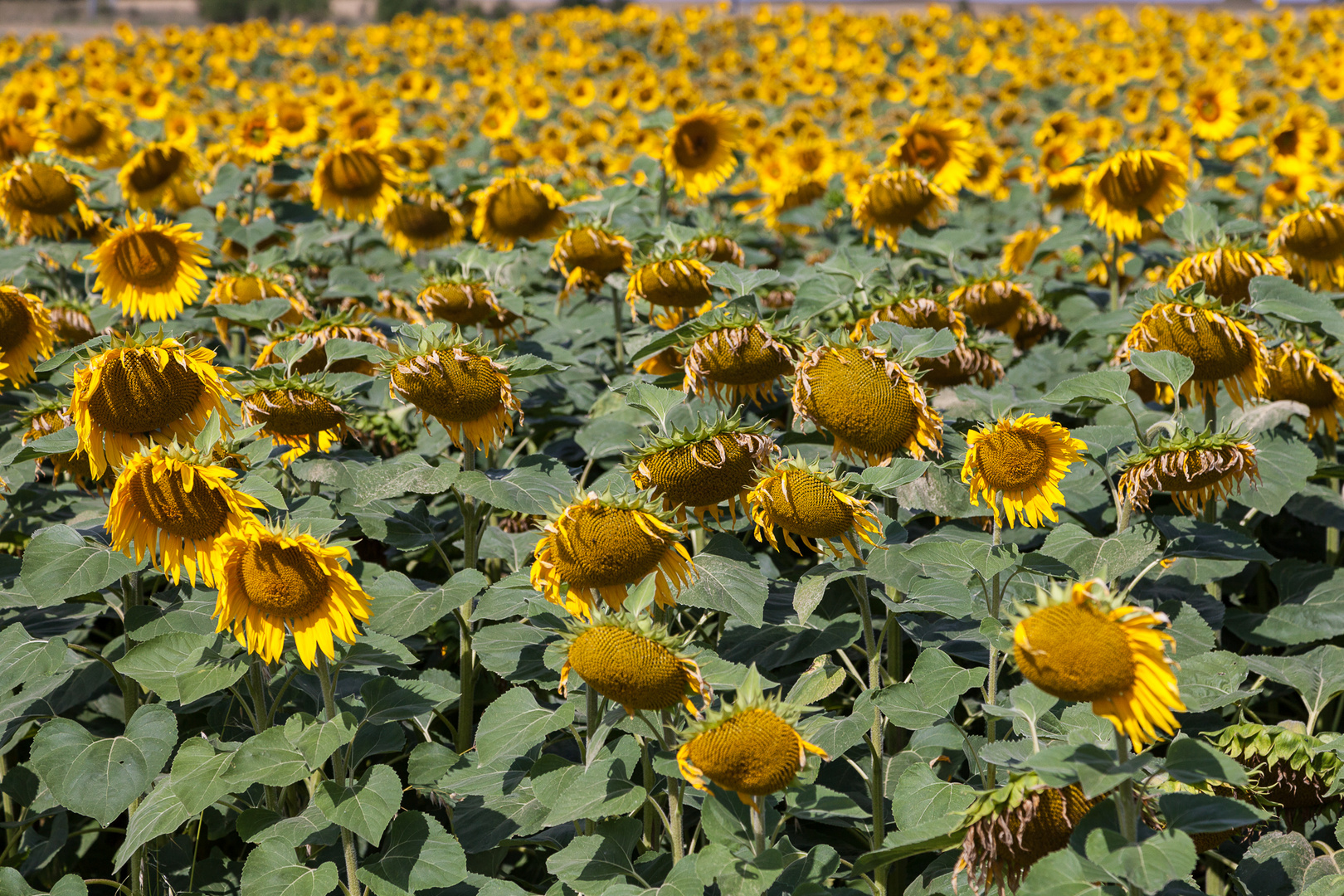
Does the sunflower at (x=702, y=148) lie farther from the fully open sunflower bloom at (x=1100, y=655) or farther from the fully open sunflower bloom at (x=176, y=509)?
the fully open sunflower bloom at (x=1100, y=655)

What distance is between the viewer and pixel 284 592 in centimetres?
201

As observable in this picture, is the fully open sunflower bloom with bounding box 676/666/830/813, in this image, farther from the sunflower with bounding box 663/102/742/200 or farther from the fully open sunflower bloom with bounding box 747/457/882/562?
the sunflower with bounding box 663/102/742/200

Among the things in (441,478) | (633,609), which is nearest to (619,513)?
(633,609)

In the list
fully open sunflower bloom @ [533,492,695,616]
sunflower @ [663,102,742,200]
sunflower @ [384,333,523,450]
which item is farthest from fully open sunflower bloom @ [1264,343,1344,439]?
sunflower @ [663,102,742,200]

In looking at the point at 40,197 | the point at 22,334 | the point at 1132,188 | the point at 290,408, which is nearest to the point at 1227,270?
the point at 1132,188

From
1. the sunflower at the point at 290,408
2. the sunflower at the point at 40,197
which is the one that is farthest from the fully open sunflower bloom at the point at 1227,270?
the sunflower at the point at 40,197

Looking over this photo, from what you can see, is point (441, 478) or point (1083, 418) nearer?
point (441, 478)

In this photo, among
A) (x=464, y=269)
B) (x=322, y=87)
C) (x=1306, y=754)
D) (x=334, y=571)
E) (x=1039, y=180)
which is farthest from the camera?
(x=322, y=87)

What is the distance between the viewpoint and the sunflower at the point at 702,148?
15.4 feet

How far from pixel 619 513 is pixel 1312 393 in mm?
2152

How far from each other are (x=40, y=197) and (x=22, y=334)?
1167 millimetres

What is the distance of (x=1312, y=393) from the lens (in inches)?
121

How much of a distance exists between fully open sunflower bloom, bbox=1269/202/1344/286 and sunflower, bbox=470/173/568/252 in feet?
8.47

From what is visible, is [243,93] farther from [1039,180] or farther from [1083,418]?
[1083,418]
